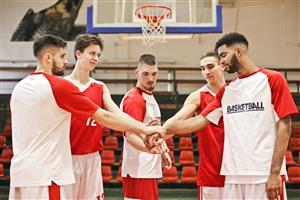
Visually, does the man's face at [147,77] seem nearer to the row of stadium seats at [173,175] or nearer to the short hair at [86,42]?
the short hair at [86,42]

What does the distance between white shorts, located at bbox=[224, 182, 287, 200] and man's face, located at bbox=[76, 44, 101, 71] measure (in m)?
1.69

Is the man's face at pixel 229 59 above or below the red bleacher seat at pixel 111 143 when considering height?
above

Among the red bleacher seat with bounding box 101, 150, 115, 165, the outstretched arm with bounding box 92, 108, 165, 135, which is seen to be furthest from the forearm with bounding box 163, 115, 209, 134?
the red bleacher seat with bounding box 101, 150, 115, 165

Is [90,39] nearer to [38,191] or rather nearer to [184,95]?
[38,191]

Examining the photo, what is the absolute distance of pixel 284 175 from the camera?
296 centimetres

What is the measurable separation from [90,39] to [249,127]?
5.79ft

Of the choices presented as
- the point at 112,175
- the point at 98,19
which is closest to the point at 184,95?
the point at 112,175

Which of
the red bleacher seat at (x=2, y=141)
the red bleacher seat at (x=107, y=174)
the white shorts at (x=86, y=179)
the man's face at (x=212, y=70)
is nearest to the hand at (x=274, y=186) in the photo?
the man's face at (x=212, y=70)

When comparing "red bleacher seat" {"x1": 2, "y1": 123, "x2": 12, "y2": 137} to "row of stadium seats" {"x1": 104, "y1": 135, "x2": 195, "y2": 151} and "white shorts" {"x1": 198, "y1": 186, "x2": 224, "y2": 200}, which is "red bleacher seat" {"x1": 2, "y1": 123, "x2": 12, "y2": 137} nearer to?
"row of stadium seats" {"x1": 104, "y1": 135, "x2": 195, "y2": 151}

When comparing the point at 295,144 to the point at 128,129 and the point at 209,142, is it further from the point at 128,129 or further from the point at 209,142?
the point at 128,129

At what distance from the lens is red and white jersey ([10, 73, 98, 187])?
113 inches

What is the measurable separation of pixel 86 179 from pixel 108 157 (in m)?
5.36

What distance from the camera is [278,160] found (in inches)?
111

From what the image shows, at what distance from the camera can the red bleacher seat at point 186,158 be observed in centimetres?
865
